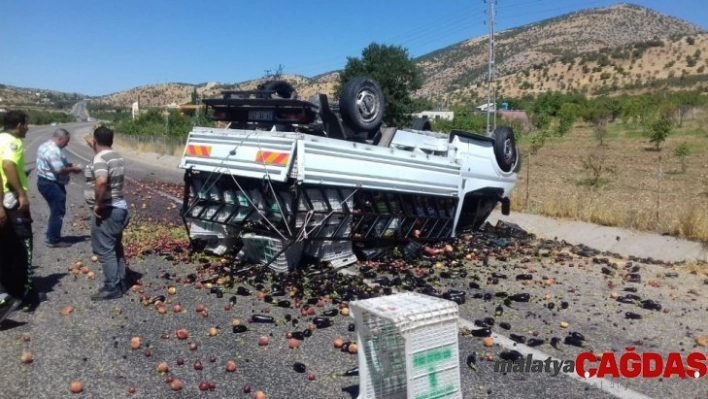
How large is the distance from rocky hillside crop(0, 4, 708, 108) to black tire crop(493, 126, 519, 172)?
209 ft

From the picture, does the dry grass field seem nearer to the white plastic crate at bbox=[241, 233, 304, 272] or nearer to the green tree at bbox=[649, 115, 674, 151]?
the green tree at bbox=[649, 115, 674, 151]

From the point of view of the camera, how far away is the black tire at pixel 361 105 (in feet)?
28.7

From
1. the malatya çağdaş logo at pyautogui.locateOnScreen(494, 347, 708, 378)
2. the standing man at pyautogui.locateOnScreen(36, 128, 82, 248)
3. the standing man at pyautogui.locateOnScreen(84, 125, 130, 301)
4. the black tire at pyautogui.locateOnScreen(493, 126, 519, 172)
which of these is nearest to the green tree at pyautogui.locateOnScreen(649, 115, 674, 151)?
the black tire at pyautogui.locateOnScreen(493, 126, 519, 172)

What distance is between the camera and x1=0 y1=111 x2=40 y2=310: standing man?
6629mm

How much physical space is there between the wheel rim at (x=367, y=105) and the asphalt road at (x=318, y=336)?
2.26 metres

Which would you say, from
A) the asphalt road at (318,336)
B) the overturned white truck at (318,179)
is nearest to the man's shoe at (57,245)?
the asphalt road at (318,336)

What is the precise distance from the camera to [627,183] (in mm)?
19453

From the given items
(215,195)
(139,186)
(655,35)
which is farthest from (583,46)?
(215,195)

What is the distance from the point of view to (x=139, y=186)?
66.4 ft

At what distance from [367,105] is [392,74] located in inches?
1545

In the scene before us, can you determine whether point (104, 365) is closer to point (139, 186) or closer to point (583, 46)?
point (139, 186)

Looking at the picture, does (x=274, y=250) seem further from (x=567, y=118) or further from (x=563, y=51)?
(x=563, y=51)

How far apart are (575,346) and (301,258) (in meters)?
3.67

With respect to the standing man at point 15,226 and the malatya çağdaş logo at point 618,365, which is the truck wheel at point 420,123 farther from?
the standing man at point 15,226
